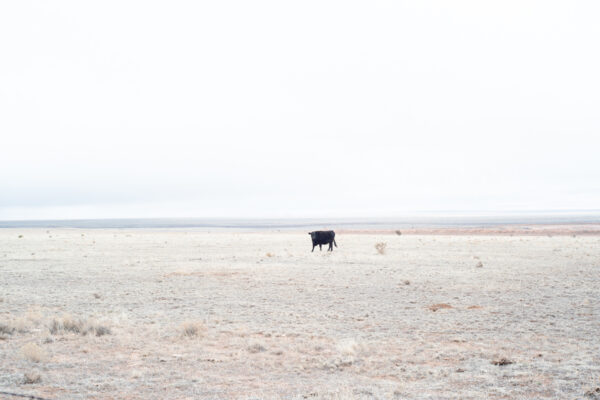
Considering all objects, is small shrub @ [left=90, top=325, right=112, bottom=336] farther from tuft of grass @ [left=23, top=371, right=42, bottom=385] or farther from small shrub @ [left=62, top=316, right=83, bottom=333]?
tuft of grass @ [left=23, top=371, right=42, bottom=385]

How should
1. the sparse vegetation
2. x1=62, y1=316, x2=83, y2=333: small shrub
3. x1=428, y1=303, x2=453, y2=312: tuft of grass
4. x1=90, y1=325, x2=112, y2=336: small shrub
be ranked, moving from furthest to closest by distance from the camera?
Answer: x1=428, y1=303, x2=453, y2=312: tuft of grass → x1=62, y1=316, x2=83, y2=333: small shrub → x1=90, y1=325, x2=112, y2=336: small shrub → the sparse vegetation

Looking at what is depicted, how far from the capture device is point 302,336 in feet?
36.7

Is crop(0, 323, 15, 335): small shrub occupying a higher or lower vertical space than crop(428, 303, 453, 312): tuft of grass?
higher

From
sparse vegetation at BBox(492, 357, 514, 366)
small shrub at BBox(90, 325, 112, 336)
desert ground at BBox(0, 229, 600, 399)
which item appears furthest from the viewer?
small shrub at BBox(90, 325, 112, 336)

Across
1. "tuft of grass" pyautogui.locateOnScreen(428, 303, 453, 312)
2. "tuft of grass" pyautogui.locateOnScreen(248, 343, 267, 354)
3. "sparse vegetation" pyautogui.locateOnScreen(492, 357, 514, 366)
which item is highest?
"sparse vegetation" pyautogui.locateOnScreen(492, 357, 514, 366)

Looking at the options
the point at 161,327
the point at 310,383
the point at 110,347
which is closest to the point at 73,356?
the point at 110,347

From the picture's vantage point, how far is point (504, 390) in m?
7.49

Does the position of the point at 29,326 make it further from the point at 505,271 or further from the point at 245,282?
the point at 505,271

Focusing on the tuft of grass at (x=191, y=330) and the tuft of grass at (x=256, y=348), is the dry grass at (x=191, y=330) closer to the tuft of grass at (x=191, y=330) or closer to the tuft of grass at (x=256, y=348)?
the tuft of grass at (x=191, y=330)

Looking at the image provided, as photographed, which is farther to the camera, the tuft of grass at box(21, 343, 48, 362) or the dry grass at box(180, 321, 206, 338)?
the dry grass at box(180, 321, 206, 338)

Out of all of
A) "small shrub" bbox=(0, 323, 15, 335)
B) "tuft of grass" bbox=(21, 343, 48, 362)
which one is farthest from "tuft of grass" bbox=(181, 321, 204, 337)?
"small shrub" bbox=(0, 323, 15, 335)

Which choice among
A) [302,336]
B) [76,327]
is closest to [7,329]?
[76,327]

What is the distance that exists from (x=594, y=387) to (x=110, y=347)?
8.65m

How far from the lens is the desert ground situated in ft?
25.6
